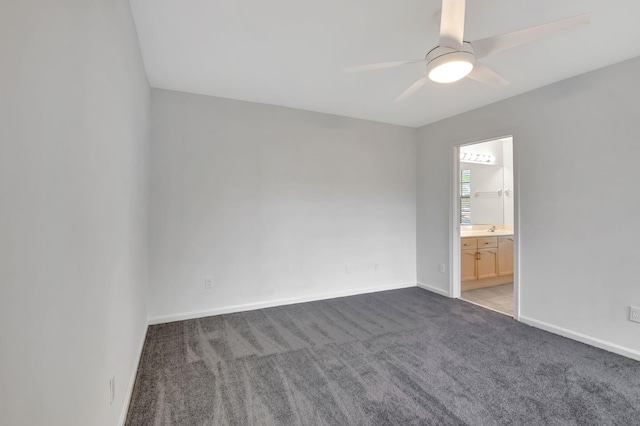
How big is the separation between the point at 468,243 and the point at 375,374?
2982 millimetres

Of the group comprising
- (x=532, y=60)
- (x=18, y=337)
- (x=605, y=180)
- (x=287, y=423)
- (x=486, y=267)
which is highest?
(x=532, y=60)

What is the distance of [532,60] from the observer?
2.43 m

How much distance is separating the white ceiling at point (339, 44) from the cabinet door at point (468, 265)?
2246 millimetres

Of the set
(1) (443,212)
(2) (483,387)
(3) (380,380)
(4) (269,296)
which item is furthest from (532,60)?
A: (4) (269,296)

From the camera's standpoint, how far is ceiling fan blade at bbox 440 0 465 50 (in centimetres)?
136

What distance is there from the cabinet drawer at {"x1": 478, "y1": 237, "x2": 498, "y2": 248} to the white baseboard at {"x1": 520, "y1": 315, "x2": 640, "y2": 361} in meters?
1.51

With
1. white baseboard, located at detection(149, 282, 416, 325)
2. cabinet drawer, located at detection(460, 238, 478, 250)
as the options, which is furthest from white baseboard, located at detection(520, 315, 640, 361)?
white baseboard, located at detection(149, 282, 416, 325)

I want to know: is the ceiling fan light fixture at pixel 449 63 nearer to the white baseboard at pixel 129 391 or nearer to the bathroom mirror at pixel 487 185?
the white baseboard at pixel 129 391

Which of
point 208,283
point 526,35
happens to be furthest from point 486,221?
point 208,283

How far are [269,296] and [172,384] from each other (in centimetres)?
161

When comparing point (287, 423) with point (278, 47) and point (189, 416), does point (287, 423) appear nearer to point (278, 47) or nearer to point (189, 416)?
point (189, 416)

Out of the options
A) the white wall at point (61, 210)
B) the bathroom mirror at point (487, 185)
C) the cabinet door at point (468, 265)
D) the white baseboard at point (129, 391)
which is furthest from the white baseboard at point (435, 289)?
the white wall at point (61, 210)

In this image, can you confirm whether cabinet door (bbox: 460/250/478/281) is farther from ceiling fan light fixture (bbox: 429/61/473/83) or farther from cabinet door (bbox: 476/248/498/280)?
ceiling fan light fixture (bbox: 429/61/473/83)

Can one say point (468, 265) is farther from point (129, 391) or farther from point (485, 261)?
point (129, 391)
